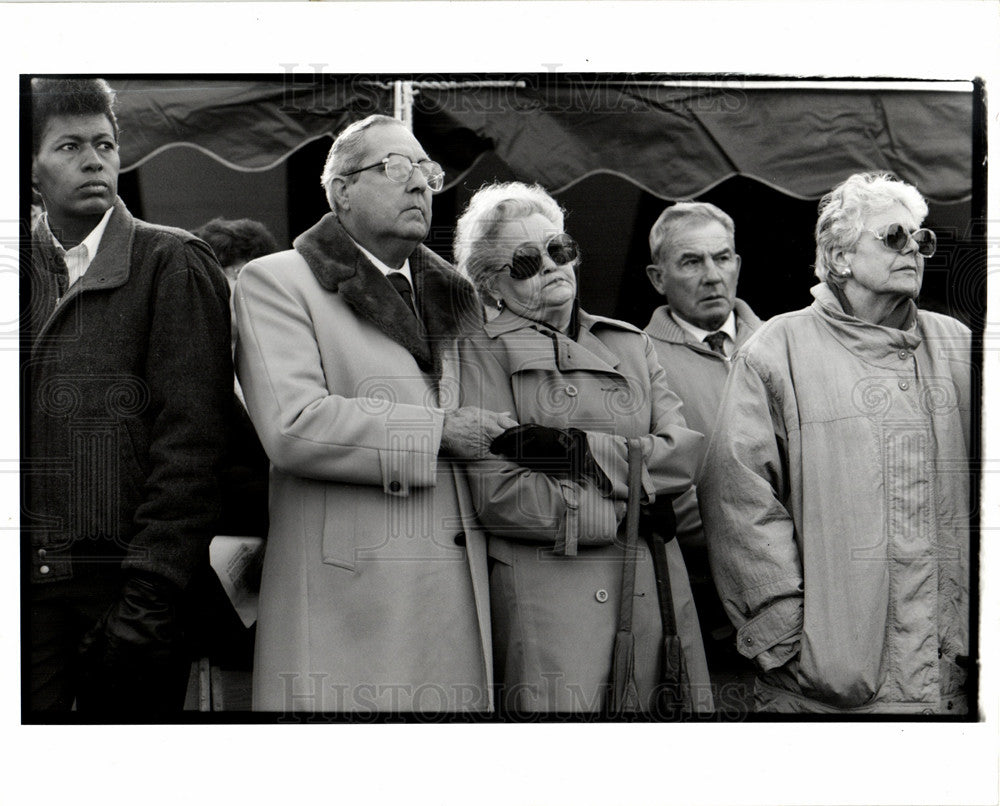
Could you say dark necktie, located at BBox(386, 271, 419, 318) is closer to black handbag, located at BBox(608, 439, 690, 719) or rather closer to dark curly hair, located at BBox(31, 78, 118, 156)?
black handbag, located at BBox(608, 439, 690, 719)

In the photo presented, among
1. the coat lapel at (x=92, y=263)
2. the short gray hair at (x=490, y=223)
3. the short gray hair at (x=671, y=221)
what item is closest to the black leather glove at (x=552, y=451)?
the short gray hair at (x=490, y=223)

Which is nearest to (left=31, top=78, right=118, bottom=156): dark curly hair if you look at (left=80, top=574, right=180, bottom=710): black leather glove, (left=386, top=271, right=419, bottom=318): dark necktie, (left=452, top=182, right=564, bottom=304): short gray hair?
(left=386, top=271, right=419, bottom=318): dark necktie

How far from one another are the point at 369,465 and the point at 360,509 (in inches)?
6.2

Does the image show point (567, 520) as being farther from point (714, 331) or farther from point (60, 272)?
point (60, 272)

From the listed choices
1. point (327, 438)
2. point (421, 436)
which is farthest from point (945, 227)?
point (327, 438)

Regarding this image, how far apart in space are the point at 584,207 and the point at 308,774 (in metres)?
2.11

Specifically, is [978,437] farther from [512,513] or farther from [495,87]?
[495,87]

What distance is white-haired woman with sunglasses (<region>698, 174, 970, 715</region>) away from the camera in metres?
4.43

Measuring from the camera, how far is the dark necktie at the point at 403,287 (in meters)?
4.43

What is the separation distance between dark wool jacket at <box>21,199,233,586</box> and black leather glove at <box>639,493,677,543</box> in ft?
4.56

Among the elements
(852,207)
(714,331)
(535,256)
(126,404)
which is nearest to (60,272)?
(126,404)

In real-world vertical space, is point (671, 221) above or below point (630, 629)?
above

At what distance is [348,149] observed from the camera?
4465 millimetres

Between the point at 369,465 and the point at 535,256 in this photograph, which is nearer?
the point at 369,465
